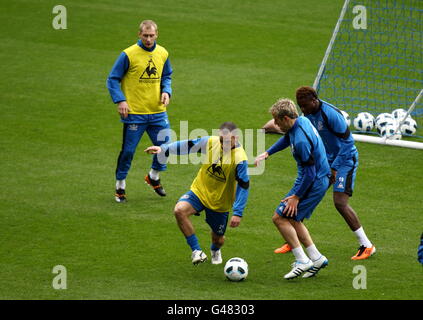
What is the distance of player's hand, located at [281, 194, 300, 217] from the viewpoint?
8.08 metres

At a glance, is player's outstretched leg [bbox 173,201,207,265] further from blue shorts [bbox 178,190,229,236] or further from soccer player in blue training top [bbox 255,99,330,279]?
soccer player in blue training top [bbox 255,99,330,279]

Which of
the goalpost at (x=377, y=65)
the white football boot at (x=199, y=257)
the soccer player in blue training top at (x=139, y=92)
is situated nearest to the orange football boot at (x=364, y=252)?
the white football boot at (x=199, y=257)

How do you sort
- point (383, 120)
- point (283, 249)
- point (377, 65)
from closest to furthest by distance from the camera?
point (283, 249)
point (383, 120)
point (377, 65)

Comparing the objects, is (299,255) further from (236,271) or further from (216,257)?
(216,257)

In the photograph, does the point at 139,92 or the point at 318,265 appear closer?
the point at 318,265

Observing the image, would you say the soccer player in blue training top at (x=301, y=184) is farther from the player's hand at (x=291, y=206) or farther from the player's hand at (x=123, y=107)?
the player's hand at (x=123, y=107)

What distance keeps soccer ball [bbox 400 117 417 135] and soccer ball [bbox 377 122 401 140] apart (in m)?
0.30

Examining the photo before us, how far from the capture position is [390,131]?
1338cm

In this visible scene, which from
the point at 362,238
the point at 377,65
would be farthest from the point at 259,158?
the point at 377,65

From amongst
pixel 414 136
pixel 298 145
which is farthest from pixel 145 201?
pixel 414 136

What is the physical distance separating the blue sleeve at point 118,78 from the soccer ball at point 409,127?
557cm

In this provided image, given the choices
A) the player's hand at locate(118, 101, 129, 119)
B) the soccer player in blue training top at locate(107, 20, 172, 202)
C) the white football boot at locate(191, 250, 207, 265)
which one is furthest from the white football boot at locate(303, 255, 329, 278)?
the player's hand at locate(118, 101, 129, 119)

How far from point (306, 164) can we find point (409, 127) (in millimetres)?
6322

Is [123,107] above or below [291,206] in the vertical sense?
above
